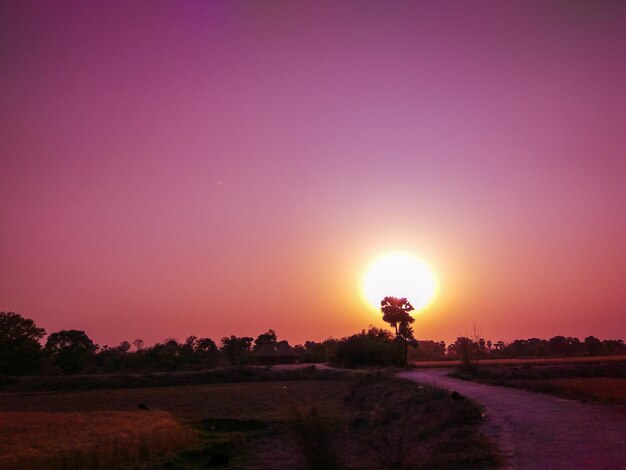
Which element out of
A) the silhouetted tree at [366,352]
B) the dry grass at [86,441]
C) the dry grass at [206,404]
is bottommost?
the dry grass at [86,441]

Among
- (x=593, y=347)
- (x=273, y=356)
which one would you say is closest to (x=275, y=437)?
(x=273, y=356)

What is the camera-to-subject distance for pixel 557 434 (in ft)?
48.0

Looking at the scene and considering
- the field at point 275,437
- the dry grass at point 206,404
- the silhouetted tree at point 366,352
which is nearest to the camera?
the field at point 275,437

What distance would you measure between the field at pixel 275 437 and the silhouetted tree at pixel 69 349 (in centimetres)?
6606

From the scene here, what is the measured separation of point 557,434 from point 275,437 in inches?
546

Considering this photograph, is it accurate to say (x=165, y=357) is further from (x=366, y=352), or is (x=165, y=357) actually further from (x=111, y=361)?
(x=366, y=352)

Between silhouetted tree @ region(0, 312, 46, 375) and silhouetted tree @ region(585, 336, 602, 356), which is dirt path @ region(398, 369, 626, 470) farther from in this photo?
silhouetted tree @ region(585, 336, 602, 356)

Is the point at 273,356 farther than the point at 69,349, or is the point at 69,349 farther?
the point at 273,356

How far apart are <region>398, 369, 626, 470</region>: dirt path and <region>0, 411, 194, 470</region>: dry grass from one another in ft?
40.3

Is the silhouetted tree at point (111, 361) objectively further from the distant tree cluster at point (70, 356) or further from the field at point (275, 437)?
the field at point (275, 437)

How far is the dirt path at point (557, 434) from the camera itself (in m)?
11.6

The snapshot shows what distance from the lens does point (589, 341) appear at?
137500 mm

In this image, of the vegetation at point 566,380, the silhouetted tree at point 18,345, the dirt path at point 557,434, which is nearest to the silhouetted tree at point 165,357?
the silhouetted tree at point 18,345

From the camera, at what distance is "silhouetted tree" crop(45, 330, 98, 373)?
92.3 m
